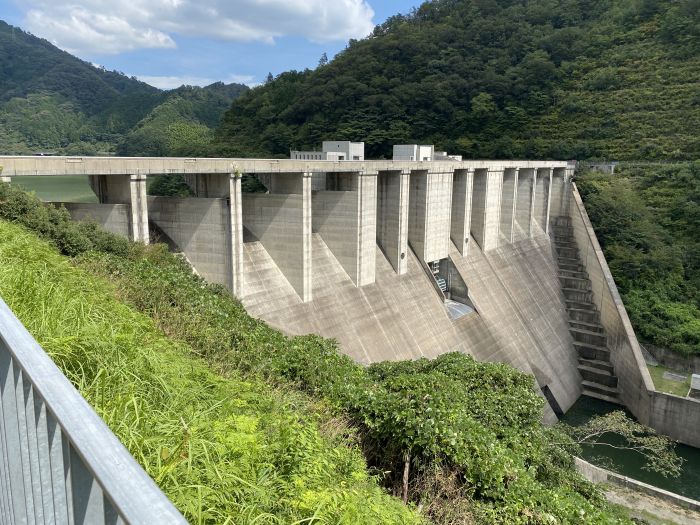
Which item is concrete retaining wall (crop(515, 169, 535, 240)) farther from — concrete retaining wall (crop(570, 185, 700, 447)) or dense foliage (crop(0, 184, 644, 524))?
dense foliage (crop(0, 184, 644, 524))

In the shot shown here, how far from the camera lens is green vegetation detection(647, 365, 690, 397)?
2341 centimetres

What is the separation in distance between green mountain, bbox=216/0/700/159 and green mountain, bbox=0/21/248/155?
2631cm

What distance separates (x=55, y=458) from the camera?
172cm

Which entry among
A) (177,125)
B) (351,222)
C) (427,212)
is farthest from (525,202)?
(177,125)

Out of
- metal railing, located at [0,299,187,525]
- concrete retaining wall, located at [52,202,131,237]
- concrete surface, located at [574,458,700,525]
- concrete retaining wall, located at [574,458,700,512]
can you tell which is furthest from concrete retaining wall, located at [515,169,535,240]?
metal railing, located at [0,299,187,525]

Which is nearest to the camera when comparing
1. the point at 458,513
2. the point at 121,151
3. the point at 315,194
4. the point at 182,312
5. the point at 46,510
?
the point at 46,510

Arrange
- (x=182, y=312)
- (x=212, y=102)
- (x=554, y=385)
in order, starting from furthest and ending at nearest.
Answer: (x=212, y=102) → (x=554, y=385) → (x=182, y=312)

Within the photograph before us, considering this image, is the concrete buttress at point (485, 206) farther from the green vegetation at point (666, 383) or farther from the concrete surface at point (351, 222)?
the green vegetation at point (666, 383)

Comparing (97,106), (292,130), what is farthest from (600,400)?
(97,106)

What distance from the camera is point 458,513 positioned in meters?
6.93

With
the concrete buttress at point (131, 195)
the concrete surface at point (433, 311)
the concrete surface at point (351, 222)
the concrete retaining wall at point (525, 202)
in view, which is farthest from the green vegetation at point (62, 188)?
the concrete retaining wall at point (525, 202)

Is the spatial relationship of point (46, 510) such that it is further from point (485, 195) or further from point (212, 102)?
point (212, 102)

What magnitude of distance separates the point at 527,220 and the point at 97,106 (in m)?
90.7

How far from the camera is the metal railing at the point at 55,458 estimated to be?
54.7 inches
